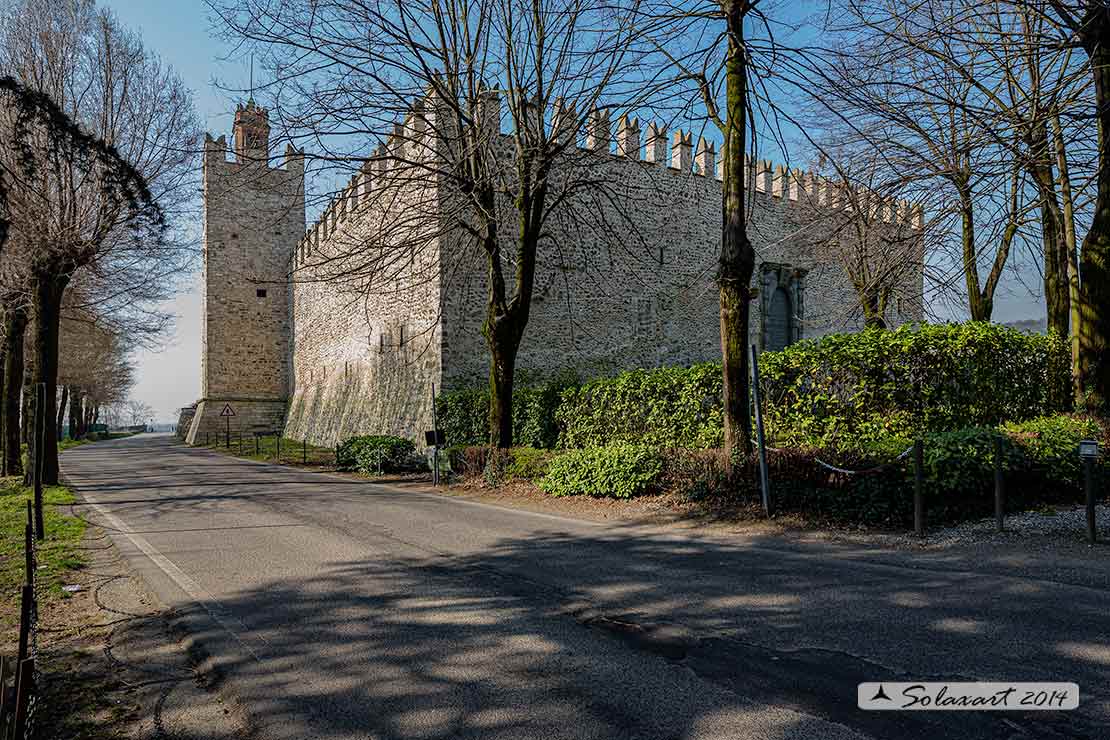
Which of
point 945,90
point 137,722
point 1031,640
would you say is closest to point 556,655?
point 137,722

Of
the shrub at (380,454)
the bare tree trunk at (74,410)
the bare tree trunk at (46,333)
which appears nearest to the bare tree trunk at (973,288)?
the shrub at (380,454)

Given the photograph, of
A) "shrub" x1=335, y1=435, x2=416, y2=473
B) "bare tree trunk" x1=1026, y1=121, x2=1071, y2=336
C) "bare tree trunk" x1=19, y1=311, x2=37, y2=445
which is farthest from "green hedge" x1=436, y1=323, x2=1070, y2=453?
"bare tree trunk" x1=19, y1=311, x2=37, y2=445

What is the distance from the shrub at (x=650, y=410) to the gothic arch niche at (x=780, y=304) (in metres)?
14.8

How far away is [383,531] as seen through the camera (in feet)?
26.5

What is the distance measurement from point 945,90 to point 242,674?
1212 centimetres

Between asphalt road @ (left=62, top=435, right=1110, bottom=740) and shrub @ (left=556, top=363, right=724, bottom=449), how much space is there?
3.79m

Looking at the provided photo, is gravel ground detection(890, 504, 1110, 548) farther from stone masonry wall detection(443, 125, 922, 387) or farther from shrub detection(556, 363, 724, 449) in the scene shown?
stone masonry wall detection(443, 125, 922, 387)

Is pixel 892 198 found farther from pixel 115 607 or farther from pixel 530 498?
pixel 115 607

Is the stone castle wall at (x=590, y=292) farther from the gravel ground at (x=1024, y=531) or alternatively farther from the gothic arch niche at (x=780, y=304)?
the gravel ground at (x=1024, y=531)

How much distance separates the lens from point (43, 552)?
713 centimetres

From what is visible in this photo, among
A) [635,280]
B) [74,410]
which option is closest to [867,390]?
[635,280]

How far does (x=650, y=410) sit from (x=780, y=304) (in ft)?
57.1

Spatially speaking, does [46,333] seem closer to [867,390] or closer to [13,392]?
[13,392]

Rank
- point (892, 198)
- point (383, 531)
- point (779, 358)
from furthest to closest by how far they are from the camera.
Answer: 1. point (892, 198)
2. point (779, 358)
3. point (383, 531)
